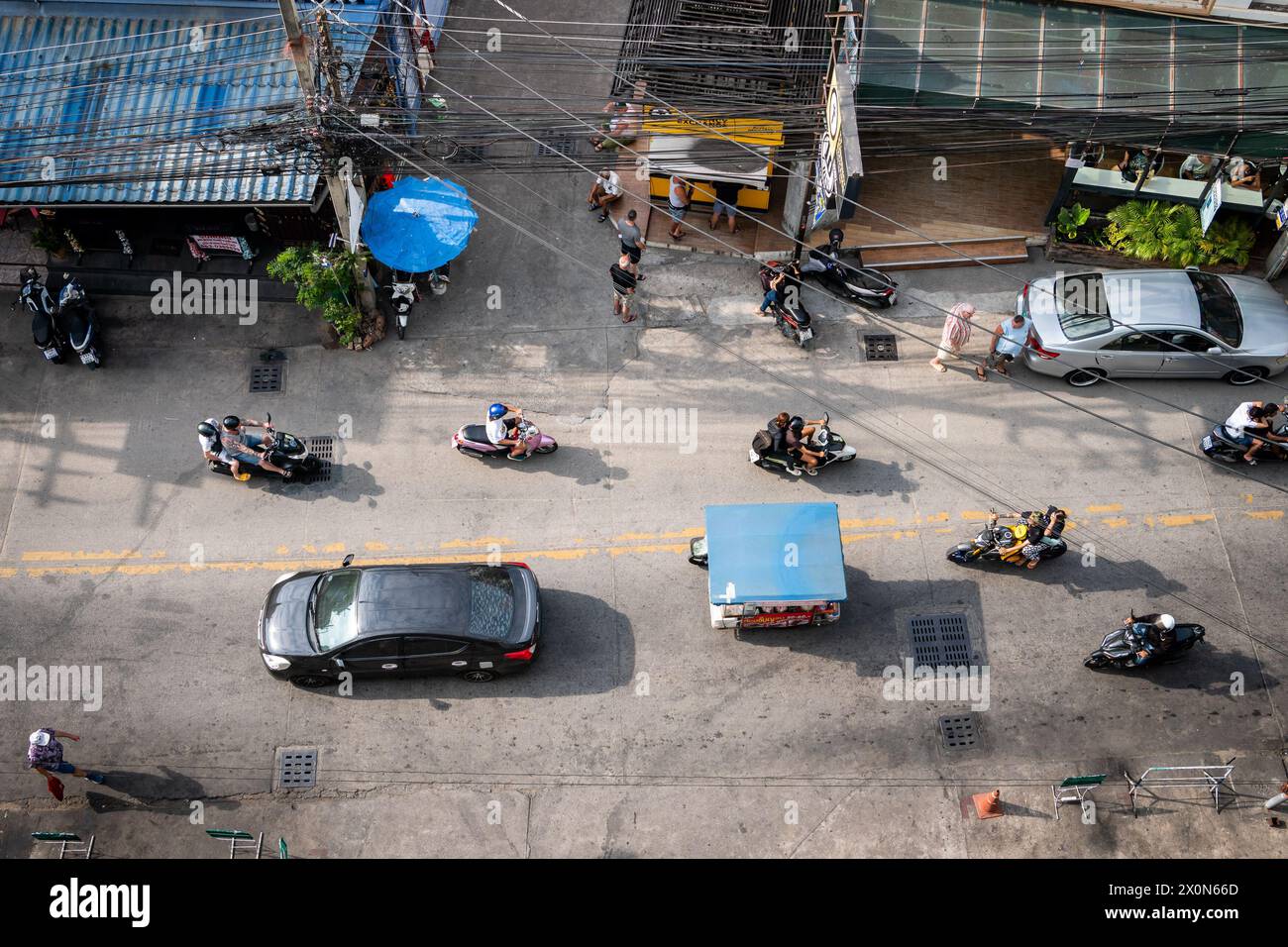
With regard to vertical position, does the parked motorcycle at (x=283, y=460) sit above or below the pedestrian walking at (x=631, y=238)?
below

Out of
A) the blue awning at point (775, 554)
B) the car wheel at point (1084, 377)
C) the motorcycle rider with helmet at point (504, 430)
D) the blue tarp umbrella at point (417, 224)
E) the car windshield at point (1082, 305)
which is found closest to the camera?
the blue awning at point (775, 554)

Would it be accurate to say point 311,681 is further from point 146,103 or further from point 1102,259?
point 1102,259

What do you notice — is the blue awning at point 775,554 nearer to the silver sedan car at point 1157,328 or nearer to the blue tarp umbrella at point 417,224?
the silver sedan car at point 1157,328

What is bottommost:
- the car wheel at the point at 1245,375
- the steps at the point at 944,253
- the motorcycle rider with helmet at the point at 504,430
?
the motorcycle rider with helmet at the point at 504,430

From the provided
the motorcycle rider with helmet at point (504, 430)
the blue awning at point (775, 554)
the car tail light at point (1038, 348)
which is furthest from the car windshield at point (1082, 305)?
the motorcycle rider with helmet at point (504, 430)

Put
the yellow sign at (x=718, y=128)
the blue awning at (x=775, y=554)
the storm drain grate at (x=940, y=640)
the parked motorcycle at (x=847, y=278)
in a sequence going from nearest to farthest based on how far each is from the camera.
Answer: the blue awning at (x=775, y=554), the storm drain grate at (x=940, y=640), the yellow sign at (x=718, y=128), the parked motorcycle at (x=847, y=278)

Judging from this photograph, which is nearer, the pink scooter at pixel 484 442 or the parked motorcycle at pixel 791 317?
the pink scooter at pixel 484 442
